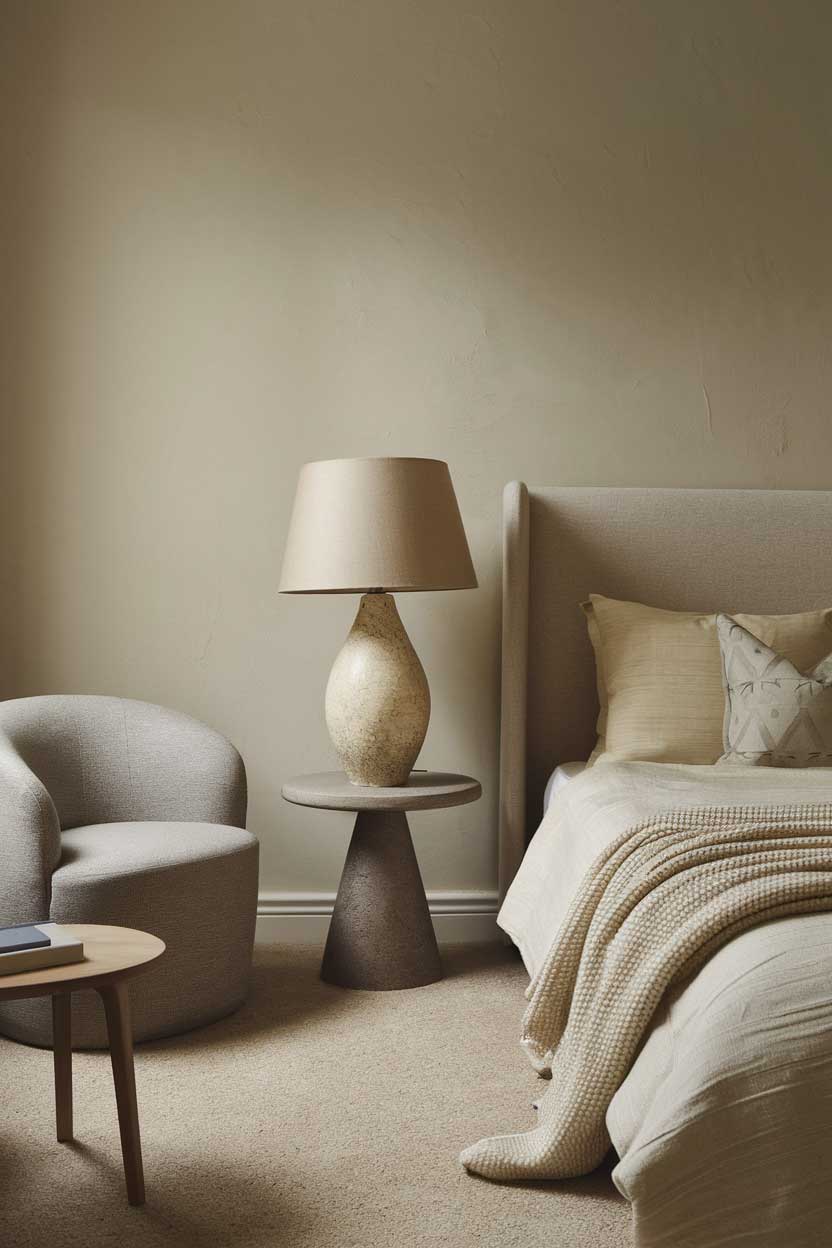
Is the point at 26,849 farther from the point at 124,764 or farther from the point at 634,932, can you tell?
the point at 634,932

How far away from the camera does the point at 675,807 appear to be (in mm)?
2053

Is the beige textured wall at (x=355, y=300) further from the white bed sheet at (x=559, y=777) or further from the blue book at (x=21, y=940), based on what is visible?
the blue book at (x=21, y=940)

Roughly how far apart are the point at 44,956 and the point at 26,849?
0.73 metres

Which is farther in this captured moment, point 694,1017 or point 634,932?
point 634,932

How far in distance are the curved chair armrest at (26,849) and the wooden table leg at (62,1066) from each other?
1.42ft

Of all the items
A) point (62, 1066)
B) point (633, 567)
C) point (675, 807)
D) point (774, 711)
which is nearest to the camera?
point (62, 1066)

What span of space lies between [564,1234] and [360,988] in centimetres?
120

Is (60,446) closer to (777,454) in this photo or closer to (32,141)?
(32,141)

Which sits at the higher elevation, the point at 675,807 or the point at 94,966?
the point at 675,807

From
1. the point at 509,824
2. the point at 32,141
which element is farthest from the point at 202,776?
the point at 32,141

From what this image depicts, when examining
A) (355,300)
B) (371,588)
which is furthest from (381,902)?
(355,300)

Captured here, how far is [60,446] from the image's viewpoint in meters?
3.21

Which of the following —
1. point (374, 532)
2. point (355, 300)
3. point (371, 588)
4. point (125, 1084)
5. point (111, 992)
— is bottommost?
point (125, 1084)

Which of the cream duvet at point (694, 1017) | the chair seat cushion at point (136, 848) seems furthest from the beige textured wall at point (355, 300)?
the cream duvet at point (694, 1017)
